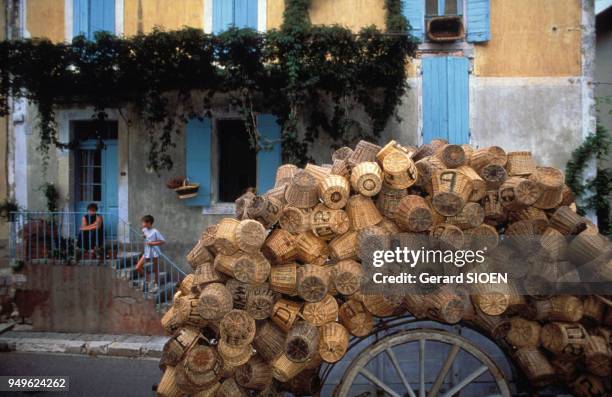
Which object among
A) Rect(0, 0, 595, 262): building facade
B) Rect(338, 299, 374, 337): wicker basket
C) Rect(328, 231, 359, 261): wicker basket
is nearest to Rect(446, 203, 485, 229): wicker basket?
Rect(328, 231, 359, 261): wicker basket

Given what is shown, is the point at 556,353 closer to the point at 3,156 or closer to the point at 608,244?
the point at 608,244

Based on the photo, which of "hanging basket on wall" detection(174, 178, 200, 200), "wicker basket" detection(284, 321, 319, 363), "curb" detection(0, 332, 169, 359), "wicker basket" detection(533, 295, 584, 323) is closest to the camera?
"wicker basket" detection(284, 321, 319, 363)

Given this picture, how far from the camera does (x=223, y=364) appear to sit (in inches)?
108

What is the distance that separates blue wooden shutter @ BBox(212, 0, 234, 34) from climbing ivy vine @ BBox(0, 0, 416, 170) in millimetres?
1284

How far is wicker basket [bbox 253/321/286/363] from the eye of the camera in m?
2.73

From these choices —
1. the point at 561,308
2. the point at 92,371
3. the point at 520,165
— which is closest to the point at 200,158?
the point at 92,371

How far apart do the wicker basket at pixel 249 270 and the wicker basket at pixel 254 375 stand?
54 centimetres

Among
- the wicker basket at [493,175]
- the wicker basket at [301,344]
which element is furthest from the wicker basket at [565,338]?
the wicker basket at [301,344]

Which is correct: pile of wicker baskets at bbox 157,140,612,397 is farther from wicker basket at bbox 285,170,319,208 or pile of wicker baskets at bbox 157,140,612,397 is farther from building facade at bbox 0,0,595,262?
building facade at bbox 0,0,595,262

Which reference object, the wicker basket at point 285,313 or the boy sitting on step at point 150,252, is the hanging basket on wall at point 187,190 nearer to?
the boy sitting on step at point 150,252

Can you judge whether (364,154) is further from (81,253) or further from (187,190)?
(81,253)

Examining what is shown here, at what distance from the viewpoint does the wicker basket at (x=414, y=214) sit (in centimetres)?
263

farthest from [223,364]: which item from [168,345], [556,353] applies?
[556,353]

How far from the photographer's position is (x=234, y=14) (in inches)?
339
